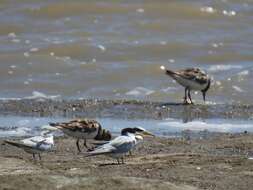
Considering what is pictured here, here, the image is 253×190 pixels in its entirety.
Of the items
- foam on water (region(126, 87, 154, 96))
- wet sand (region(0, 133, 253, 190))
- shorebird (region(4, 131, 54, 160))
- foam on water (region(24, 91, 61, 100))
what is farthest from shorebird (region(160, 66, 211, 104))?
shorebird (region(4, 131, 54, 160))

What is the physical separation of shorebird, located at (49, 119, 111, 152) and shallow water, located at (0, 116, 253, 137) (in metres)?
1.32

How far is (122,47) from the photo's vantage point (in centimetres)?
2342

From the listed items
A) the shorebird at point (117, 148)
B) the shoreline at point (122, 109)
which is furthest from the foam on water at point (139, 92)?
the shorebird at point (117, 148)

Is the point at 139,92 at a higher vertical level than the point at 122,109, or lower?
higher

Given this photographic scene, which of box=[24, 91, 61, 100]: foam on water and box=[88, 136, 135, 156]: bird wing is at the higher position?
box=[24, 91, 61, 100]: foam on water

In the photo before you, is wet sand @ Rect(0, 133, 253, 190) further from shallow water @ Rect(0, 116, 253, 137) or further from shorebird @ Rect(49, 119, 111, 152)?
shallow water @ Rect(0, 116, 253, 137)

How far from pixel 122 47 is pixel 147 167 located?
13.3m

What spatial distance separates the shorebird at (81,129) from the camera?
11.9 m

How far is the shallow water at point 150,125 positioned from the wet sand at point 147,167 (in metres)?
1.10

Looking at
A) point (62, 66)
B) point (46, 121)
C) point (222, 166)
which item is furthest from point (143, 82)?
point (222, 166)

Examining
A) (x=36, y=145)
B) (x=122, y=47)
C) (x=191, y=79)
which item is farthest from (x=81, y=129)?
(x=122, y=47)

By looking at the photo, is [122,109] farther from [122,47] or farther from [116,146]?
[122,47]

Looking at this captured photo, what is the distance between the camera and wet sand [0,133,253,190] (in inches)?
348

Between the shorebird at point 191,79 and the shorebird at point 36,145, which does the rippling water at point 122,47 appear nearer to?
the shorebird at point 191,79
